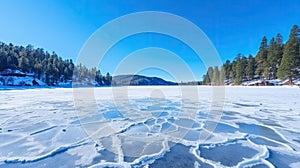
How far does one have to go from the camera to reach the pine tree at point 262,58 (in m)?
39.2

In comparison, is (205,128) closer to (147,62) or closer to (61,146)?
(61,146)

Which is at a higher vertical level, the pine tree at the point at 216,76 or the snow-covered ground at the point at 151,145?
the pine tree at the point at 216,76

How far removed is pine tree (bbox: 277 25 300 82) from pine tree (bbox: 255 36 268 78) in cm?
805

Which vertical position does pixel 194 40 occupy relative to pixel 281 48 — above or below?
below

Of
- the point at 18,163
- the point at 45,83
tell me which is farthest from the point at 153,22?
the point at 45,83

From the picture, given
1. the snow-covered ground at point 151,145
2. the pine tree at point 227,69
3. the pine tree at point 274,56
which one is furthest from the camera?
the pine tree at point 227,69

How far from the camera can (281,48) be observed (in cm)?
3572

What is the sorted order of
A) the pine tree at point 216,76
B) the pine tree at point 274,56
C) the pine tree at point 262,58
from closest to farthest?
the pine tree at point 274,56 < the pine tree at point 262,58 < the pine tree at point 216,76

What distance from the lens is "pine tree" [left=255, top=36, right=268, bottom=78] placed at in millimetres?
39237

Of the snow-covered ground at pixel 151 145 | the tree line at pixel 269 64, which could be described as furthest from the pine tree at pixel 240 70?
the snow-covered ground at pixel 151 145

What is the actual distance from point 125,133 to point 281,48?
42.9 meters

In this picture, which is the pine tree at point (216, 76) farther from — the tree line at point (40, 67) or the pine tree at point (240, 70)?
the tree line at point (40, 67)

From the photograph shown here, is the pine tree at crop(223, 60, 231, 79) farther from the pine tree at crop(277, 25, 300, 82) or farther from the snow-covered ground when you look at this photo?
the snow-covered ground

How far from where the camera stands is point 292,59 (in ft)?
94.8
